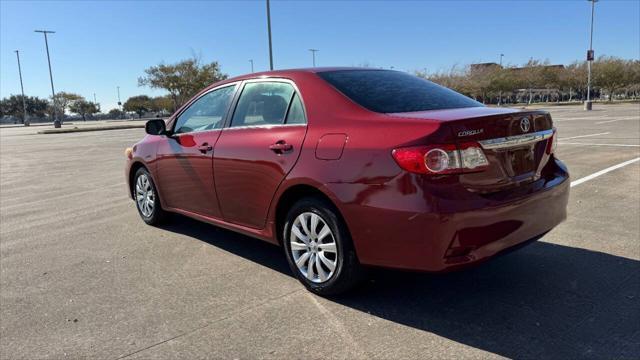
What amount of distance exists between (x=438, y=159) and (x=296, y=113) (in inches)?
51.2

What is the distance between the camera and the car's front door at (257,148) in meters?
3.70

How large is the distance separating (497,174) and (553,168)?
91cm

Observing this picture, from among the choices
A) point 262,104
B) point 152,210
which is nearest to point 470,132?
point 262,104

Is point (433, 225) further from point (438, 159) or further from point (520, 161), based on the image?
point (520, 161)

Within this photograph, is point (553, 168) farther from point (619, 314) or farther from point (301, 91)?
point (301, 91)

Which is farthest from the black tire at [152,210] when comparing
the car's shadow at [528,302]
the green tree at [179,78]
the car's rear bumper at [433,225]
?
the green tree at [179,78]

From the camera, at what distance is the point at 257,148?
3.92 metres

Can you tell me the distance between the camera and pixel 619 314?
10.3 feet

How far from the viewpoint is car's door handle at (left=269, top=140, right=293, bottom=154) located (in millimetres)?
3628

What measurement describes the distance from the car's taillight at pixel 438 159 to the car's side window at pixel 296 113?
99cm

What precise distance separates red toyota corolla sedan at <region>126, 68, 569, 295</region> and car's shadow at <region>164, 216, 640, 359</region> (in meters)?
0.45

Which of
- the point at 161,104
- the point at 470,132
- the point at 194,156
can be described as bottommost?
the point at 194,156

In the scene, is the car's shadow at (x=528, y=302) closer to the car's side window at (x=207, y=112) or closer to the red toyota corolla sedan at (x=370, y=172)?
the red toyota corolla sedan at (x=370, y=172)

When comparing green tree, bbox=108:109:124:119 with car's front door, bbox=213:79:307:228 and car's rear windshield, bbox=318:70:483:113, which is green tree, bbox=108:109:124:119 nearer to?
car's front door, bbox=213:79:307:228
